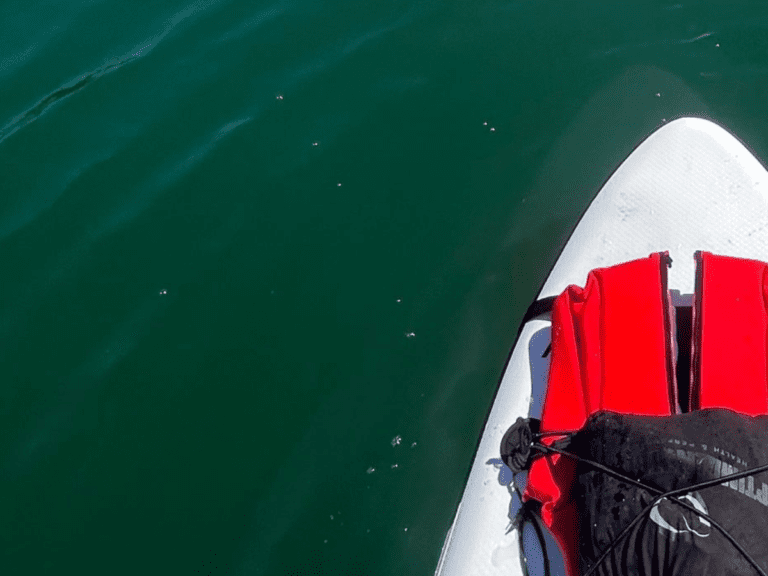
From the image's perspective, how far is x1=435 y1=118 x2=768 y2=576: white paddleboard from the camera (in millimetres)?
2451

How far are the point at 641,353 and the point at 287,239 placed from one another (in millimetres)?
2158

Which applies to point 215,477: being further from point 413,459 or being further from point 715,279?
point 715,279

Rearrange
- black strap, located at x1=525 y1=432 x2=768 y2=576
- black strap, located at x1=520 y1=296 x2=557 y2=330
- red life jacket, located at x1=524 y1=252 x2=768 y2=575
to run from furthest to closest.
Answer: black strap, located at x1=520 y1=296 x2=557 y2=330 → red life jacket, located at x1=524 y1=252 x2=768 y2=575 → black strap, located at x1=525 y1=432 x2=768 y2=576

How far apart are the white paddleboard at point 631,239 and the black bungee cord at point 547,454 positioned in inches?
5.1

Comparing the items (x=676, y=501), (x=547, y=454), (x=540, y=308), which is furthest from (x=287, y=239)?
(x=676, y=501)

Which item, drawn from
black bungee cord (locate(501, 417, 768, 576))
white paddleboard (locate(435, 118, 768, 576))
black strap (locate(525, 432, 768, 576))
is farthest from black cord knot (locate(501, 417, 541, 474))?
black strap (locate(525, 432, 768, 576))

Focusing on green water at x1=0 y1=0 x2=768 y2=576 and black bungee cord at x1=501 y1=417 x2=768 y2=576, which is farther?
green water at x1=0 y1=0 x2=768 y2=576

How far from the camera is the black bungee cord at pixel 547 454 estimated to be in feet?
5.90

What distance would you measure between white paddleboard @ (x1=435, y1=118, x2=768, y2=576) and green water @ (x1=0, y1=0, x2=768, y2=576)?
0.99 feet

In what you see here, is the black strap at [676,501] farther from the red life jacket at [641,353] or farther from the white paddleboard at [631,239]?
the white paddleboard at [631,239]

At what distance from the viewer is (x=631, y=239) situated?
2.95 m

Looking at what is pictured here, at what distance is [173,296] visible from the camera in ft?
11.3

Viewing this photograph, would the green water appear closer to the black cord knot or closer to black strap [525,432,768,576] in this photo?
the black cord knot

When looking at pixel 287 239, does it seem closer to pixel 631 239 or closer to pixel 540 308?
pixel 540 308
